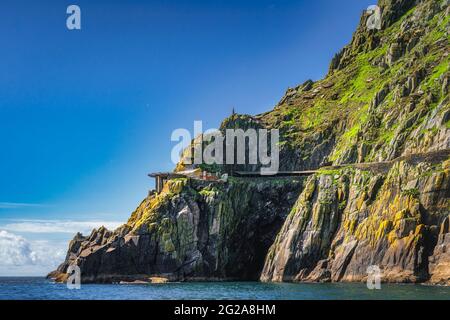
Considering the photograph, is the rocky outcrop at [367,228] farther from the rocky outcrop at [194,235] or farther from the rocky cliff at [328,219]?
the rocky outcrop at [194,235]

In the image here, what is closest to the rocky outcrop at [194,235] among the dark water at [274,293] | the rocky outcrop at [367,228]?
the rocky outcrop at [367,228]

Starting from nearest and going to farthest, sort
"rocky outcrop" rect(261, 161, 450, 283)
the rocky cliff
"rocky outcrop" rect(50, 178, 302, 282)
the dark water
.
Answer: the dark water → "rocky outcrop" rect(261, 161, 450, 283) → the rocky cliff → "rocky outcrop" rect(50, 178, 302, 282)

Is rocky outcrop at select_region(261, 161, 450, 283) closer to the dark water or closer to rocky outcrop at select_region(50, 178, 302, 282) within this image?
the dark water

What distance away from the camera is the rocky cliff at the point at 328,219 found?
137125 mm

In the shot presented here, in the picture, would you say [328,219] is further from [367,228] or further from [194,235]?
[194,235]

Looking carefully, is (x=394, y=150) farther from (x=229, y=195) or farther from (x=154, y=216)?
(x=154, y=216)

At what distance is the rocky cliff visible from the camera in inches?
5399

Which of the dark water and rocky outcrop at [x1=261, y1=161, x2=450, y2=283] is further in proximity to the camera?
rocky outcrop at [x1=261, y1=161, x2=450, y2=283]

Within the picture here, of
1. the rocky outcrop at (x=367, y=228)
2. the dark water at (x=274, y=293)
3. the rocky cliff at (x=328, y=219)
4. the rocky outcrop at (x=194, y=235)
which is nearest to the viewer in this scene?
the dark water at (x=274, y=293)

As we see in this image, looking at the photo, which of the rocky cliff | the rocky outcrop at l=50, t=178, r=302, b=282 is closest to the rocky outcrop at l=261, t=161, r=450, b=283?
the rocky cliff

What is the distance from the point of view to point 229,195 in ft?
604

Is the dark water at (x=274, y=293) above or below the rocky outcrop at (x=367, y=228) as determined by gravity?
below

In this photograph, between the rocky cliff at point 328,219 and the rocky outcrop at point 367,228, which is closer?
the rocky outcrop at point 367,228
